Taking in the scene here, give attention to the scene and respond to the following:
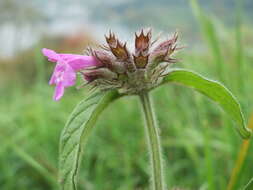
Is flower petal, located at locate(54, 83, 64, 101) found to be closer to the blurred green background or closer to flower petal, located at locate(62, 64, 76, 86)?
flower petal, located at locate(62, 64, 76, 86)

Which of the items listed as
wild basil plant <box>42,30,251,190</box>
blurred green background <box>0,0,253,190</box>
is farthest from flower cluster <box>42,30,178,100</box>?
blurred green background <box>0,0,253,190</box>

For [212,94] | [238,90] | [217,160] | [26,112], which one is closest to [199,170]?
[217,160]

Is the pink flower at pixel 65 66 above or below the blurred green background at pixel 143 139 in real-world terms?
above

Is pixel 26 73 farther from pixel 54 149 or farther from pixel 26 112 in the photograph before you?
pixel 54 149

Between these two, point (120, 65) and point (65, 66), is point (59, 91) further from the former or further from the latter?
point (120, 65)

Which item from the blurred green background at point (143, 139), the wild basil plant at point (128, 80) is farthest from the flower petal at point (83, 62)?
the blurred green background at point (143, 139)

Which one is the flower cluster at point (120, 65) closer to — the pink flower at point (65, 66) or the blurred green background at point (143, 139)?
the pink flower at point (65, 66)

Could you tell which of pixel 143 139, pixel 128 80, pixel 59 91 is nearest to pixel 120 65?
pixel 128 80
